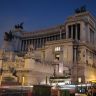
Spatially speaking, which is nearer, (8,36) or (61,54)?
(61,54)

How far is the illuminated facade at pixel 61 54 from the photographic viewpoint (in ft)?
151

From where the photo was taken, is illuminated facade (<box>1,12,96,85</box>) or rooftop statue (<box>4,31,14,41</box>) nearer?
illuminated facade (<box>1,12,96,85</box>)

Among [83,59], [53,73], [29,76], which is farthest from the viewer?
[83,59]

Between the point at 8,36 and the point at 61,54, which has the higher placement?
the point at 8,36

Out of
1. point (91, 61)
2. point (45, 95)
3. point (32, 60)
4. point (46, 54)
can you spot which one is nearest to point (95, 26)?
point (91, 61)

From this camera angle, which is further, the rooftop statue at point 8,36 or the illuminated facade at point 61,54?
the rooftop statue at point 8,36

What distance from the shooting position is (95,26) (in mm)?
92062

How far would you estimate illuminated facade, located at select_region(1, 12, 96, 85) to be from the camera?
4591 centimetres

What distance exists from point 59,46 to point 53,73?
16201 millimetres

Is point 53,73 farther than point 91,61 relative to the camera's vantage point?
No

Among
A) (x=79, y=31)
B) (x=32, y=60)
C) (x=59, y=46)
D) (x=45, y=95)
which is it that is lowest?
(x=45, y=95)

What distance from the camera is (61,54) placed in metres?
67.2

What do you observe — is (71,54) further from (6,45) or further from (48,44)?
(6,45)

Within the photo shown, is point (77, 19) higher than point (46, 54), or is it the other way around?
point (77, 19)
